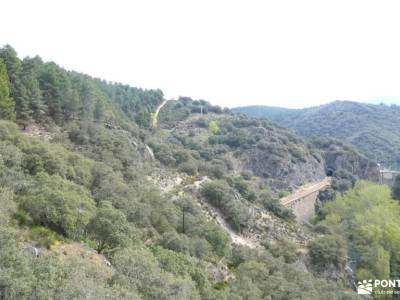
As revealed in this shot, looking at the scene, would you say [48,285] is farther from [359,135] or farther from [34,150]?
[359,135]

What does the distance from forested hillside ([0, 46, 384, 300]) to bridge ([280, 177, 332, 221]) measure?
A: 9.60 feet

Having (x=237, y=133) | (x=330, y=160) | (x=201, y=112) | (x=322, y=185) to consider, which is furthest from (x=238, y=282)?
(x=201, y=112)

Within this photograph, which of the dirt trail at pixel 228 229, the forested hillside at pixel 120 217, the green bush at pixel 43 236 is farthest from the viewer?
the dirt trail at pixel 228 229

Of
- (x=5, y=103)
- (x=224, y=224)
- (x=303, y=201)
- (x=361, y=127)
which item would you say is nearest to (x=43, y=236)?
(x=5, y=103)

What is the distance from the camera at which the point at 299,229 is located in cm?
4988

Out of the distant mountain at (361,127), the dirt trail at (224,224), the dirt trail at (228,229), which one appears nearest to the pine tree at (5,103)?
the dirt trail at (224,224)

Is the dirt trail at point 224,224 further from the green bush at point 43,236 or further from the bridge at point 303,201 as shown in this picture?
the green bush at point 43,236

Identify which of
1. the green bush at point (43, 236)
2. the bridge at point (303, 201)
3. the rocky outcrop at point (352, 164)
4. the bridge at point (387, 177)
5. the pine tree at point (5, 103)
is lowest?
the bridge at point (303, 201)

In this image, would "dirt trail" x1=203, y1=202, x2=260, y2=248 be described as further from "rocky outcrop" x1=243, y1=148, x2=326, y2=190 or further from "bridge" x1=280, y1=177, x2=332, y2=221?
"rocky outcrop" x1=243, y1=148, x2=326, y2=190

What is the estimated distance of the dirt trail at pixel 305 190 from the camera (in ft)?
227

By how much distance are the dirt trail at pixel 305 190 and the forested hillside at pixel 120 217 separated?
262 cm

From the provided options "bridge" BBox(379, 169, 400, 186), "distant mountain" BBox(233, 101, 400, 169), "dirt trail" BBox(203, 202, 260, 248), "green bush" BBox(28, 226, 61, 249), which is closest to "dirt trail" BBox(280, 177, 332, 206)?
"bridge" BBox(379, 169, 400, 186)

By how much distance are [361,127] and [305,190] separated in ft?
287

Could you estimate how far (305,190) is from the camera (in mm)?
79000
